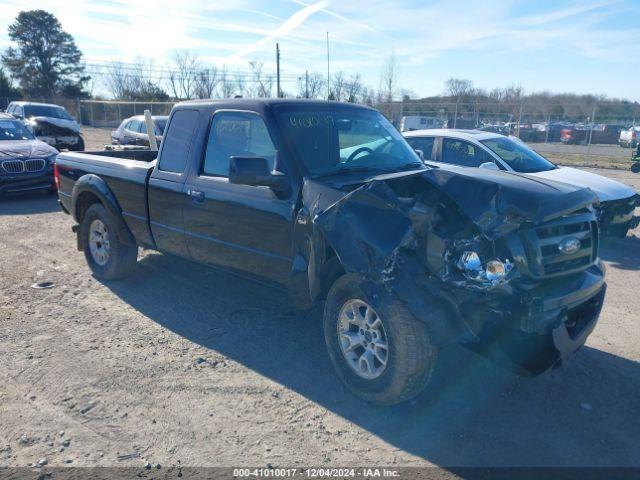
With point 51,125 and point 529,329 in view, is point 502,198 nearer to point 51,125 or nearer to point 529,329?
point 529,329

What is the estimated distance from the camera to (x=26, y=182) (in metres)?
10.7

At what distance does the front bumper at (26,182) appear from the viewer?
1050 cm

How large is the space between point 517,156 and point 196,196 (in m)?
5.53

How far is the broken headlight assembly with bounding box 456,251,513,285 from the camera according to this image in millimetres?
3049

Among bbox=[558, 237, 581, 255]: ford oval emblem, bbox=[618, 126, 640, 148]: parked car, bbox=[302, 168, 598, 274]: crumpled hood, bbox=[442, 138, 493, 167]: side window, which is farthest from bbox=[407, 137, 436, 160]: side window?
bbox=[618, 126, 640, 148]: parked car

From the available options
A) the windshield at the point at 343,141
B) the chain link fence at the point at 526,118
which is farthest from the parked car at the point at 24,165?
the chain link fence at the point at 526,118

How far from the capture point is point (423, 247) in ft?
10.5

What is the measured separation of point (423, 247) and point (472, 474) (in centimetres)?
133

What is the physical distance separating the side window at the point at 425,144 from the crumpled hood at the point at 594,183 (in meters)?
1.68

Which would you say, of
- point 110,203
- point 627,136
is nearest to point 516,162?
point 110,203

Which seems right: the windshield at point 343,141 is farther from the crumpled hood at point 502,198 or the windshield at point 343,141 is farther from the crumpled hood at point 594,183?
the crumpled hood at point 594,183

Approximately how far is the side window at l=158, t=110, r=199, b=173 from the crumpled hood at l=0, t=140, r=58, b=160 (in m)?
7.47

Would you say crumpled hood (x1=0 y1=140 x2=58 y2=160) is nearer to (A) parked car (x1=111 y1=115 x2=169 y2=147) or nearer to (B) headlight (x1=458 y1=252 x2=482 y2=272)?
(A) parked car (x1=111 y1=115 x2=169 y2=147)

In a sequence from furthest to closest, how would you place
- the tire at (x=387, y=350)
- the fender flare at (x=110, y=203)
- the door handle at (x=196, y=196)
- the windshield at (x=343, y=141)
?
the fender flare at (x=110, y=203)
the door handle at (x=196, y=196)
the windshield at (x=343, y=141)
the tire at (x=387, y=350)
